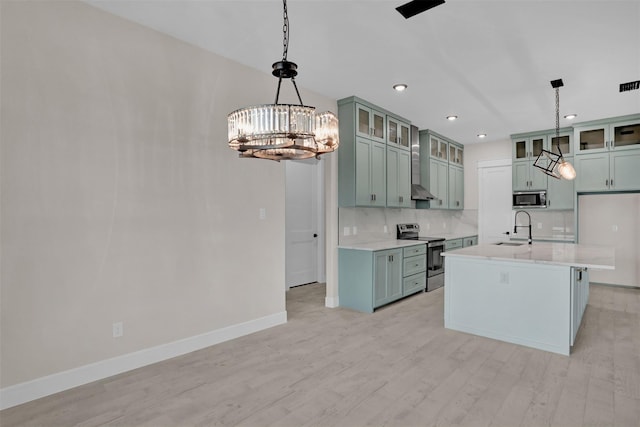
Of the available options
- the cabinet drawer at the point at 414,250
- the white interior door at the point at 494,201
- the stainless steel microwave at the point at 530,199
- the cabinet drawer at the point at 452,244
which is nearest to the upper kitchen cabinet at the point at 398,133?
the cabinet drawer at the point at 414,250

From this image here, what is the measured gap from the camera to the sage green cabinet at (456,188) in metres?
6.98

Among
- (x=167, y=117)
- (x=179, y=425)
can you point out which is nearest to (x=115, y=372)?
(x=179, y=425)

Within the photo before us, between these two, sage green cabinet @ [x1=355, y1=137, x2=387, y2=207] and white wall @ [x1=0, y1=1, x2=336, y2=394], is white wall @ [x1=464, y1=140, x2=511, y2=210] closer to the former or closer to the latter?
sage green cabinet @ [x1=355, y1=137, x2=387, y2=207]

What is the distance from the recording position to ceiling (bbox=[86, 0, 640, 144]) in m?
2.57

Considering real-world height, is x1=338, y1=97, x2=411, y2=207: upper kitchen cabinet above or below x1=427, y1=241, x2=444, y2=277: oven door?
above

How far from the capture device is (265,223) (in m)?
3.77

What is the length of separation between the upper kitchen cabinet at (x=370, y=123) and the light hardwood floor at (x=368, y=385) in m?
2.55

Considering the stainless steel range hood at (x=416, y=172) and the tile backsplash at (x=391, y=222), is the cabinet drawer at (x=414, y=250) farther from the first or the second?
the stainless steel range hood at (x=416, y=172)

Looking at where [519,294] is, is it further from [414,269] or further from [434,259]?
[434,259]

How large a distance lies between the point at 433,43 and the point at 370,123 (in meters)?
1.76

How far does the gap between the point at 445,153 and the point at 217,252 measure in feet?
17.1

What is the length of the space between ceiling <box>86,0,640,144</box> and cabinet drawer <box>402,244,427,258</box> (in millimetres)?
2046

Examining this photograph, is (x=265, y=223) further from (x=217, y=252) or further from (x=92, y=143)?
(x=92, y=143)

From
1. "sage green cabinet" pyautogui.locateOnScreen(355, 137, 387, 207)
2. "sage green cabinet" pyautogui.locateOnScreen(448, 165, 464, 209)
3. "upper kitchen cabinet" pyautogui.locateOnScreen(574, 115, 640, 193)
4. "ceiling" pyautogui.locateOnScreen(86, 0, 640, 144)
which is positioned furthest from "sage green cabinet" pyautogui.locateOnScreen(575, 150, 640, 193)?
"sage green cabinet" pyautogui.locateOnScreen(355, 137, 387, 207)
